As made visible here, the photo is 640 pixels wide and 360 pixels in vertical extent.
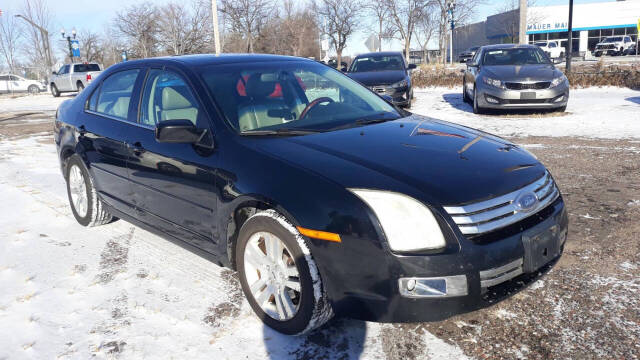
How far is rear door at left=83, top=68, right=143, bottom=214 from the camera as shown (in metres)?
3.91

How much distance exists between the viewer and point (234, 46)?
133 ft

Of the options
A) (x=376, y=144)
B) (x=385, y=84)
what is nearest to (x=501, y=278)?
(x=376, y=144)

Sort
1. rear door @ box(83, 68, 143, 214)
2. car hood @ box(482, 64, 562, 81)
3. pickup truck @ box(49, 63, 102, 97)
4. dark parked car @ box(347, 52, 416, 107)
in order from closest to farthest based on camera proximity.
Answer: rear door @ box(83, 68, 143, 214), car hood @ box(482, 64, 562, 81), dark parked car @ box(347, 52, 416, 107), pickup truck @ box(49, 63, 102, 97)

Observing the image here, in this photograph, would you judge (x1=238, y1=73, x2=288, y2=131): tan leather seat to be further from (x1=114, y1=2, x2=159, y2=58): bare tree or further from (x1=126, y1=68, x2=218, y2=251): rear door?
(x1=114, y1=2, x2=159, y2=58): bare tree

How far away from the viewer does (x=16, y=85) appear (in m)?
39.4

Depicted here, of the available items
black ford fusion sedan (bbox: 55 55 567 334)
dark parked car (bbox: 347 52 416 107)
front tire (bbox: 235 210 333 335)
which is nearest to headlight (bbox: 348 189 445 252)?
black ford fusion sedan (bbox: 55 55 567 334)

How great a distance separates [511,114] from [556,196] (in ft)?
29.8

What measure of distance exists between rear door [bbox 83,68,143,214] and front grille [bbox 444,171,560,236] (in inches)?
102

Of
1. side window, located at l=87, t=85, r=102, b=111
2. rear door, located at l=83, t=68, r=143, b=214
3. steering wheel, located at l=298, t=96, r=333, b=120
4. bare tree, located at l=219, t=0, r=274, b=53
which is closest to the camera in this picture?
steering wheel, located at l=298, t=96, r=333, b=120

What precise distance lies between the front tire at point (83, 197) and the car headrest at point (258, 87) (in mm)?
2024

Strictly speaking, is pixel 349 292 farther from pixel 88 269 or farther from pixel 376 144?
pixel 88 269

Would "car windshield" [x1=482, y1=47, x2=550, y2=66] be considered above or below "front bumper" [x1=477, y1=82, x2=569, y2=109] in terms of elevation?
above

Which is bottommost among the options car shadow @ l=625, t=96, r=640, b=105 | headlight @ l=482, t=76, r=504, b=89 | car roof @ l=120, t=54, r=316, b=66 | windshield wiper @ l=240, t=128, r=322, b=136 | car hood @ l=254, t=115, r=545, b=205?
car shadow @ l=625, t=96, r=640, b=105

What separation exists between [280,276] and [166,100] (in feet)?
5.54
